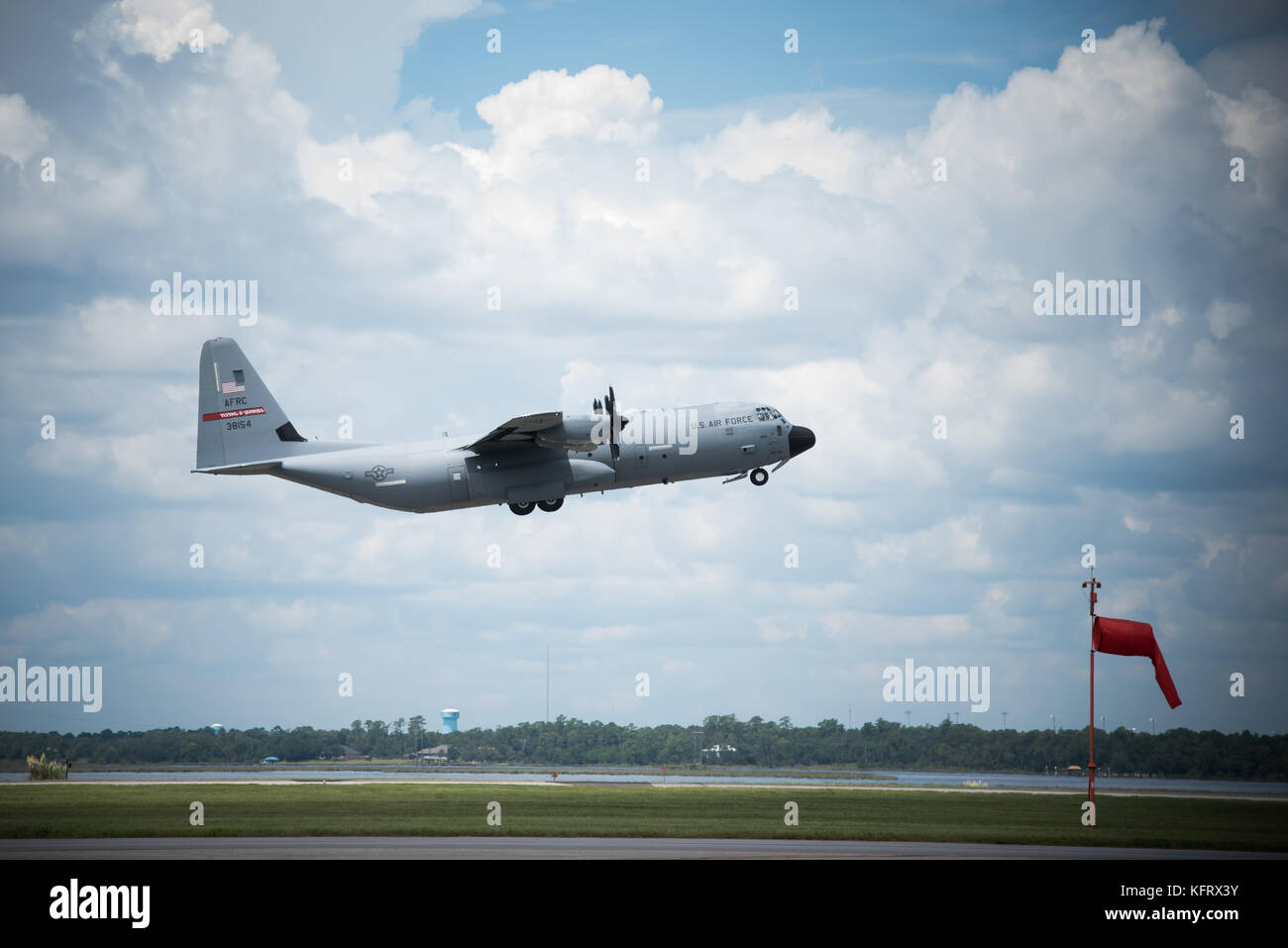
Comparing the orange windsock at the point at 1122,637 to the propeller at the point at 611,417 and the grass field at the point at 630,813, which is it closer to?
the grass field at the point at 630,813

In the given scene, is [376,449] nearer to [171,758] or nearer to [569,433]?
[569,433]

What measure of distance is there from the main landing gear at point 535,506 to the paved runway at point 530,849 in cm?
1768

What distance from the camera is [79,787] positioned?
189ft

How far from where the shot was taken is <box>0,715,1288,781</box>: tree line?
90312 mm

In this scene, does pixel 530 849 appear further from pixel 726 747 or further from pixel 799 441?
pixel 726 747

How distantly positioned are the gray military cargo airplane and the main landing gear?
0.18ft

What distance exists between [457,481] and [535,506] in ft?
12.2

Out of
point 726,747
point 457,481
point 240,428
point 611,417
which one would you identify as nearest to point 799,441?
point 611,417

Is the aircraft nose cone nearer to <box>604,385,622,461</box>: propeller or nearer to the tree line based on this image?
<box>604,385,622,461</box>: propeller

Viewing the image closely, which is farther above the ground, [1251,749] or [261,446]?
[261,446]

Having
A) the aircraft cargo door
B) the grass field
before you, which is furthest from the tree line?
the aircraft cargo door
